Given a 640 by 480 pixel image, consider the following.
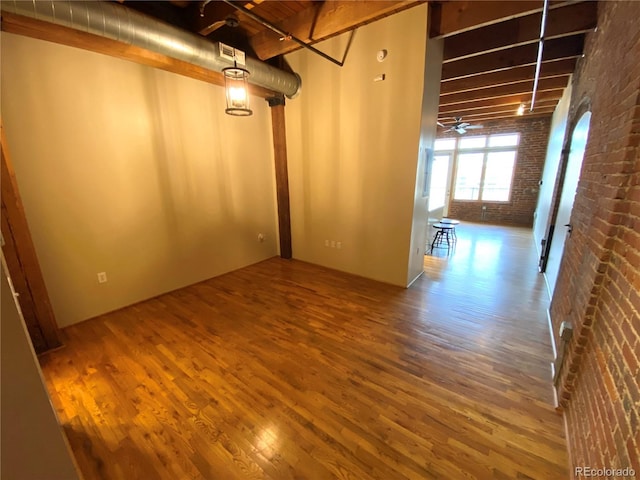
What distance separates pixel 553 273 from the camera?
3305 millimetres

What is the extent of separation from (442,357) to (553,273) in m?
2.30

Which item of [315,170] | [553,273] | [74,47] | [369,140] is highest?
[74,47]

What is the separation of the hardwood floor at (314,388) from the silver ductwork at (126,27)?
263 cm

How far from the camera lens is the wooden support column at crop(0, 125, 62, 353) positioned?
78.7 inches

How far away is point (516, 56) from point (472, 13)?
1528 mm

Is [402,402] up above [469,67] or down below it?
below

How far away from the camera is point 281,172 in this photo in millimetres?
4352

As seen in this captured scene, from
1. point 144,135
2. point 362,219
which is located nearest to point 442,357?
point 362,219

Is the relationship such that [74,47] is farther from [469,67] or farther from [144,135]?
[469,67]

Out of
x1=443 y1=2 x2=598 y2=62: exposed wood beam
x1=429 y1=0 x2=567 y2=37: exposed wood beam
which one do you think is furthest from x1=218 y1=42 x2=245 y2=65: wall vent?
x1=443 y1=2 x2=598 y2=62: exposed wood beam

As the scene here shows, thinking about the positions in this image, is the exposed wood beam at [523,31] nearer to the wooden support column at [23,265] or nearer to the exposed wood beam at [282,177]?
the exposed wood beam at [282,177]

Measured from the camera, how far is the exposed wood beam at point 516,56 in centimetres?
337

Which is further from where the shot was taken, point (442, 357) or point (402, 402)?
point (442, 357)

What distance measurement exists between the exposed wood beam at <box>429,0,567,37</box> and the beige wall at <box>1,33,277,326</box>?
101 inches
